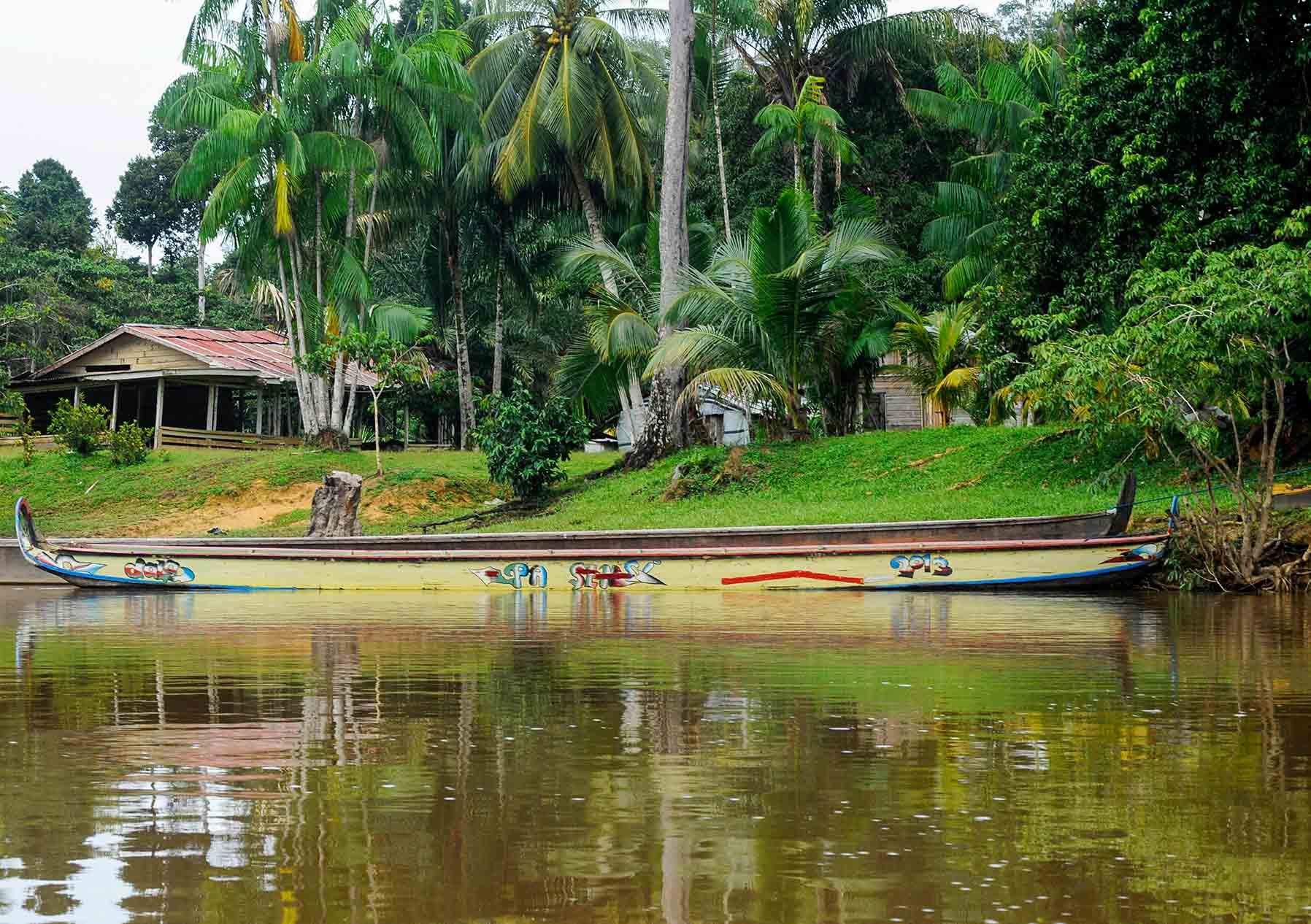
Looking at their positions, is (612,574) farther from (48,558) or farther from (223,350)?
(223,350)

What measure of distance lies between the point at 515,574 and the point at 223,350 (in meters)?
22.5

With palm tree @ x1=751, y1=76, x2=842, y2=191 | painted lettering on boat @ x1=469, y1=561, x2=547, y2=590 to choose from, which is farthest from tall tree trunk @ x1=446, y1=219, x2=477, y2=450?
painted lettering on boat @ x1=469, y1=561, x2=547, y2=590

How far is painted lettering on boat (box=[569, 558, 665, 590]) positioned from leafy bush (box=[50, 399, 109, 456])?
18641 mm

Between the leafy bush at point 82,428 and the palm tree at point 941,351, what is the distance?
16.9 m

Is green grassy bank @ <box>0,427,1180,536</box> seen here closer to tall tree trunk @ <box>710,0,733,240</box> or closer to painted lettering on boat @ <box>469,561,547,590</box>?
painted lettering on boat @ <box>469,561,547,590</box>

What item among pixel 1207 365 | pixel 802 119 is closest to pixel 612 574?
pixel 1207 365

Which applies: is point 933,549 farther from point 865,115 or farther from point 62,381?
point 62,381

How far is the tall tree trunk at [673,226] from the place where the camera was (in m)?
24.4

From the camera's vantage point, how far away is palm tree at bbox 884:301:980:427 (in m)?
24.1

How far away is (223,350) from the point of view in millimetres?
35781

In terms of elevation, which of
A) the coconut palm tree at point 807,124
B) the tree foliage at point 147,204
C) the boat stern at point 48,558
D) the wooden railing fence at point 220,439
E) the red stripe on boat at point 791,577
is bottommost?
the red stripe on boat at point 791,577

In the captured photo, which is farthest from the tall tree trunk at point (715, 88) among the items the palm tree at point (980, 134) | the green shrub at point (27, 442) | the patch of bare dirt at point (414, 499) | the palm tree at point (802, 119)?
the green shrub at point (27, 442)

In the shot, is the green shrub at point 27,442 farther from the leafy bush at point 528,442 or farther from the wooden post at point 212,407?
the leafy bush at point 528,442

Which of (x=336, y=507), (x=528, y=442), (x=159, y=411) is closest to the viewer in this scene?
(x=336, y=507)
